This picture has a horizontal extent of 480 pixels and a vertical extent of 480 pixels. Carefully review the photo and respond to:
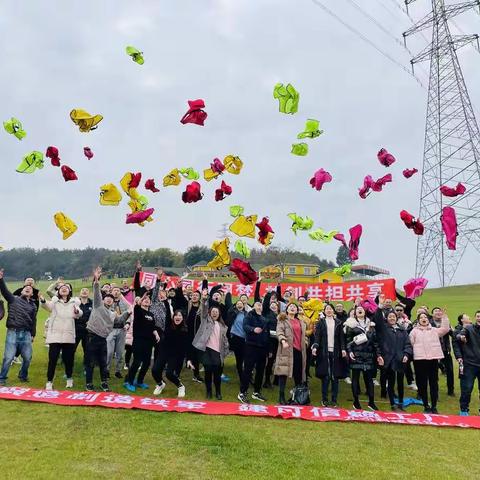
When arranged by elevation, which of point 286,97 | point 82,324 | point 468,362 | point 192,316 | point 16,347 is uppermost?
point 286,97

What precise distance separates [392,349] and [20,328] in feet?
23.9

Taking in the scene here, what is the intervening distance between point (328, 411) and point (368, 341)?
1474 mm

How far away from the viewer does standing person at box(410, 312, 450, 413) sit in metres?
8.60

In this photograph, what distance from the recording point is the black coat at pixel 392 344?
8891mm

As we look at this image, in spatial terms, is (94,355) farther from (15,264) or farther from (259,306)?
(15,264)

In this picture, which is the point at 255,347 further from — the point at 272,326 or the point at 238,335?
the point at 238,335

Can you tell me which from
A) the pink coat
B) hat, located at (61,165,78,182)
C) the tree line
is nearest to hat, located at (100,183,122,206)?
hat, located at (61,165,78,182)

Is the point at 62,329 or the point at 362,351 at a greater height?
the point at 62,329

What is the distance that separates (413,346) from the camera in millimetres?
8875

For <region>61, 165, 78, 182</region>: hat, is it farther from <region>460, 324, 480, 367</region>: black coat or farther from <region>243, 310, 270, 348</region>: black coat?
<region>460, 324, 480, 367</region>: black coat

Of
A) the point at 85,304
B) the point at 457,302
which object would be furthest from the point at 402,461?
the point at 457,302

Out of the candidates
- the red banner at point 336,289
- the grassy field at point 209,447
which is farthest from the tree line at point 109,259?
the grassy field at point 209,447

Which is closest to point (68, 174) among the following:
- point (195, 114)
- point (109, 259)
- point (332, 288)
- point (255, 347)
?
point (195, 114)

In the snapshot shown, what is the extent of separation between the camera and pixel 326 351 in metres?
8.98
